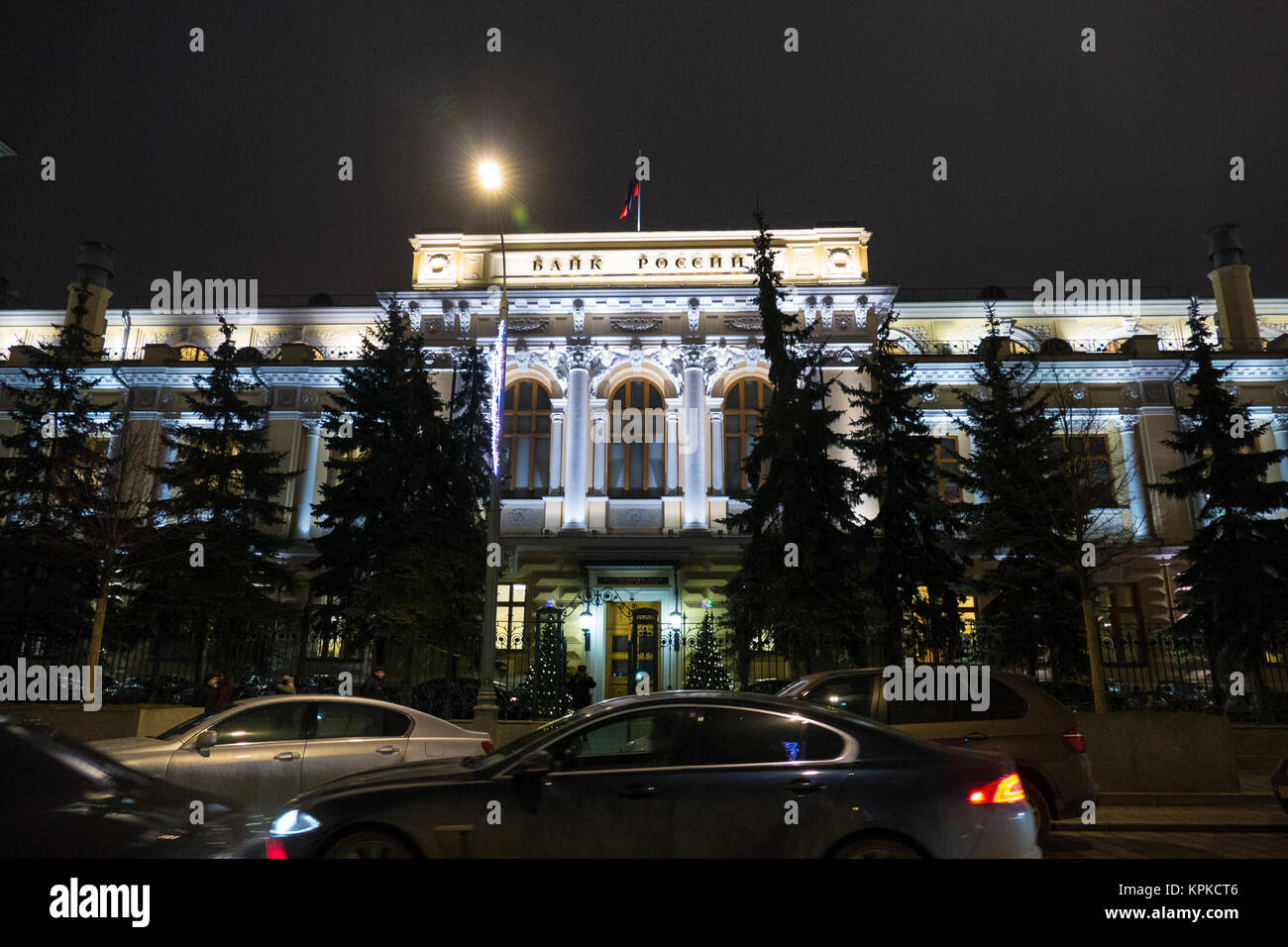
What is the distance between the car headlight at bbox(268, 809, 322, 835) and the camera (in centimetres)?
471

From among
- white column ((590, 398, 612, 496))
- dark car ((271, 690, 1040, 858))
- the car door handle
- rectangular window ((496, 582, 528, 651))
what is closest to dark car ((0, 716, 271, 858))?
dark car ((271, 690, 1040, 858))

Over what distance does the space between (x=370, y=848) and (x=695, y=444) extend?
23.3 meters

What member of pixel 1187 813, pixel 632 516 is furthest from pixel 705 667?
pixel 1187 813

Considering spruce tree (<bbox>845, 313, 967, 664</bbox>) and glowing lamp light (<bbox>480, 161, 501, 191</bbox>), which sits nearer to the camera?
glowing lamp light (<bbox>480, 161, 501, 191</bbox>)

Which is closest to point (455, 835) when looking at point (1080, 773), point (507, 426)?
point (1080, 773)

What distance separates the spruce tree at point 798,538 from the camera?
17766 millimetres

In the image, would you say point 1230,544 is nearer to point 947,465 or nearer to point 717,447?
point 947,465

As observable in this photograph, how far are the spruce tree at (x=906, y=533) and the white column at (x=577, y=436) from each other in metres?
9.78

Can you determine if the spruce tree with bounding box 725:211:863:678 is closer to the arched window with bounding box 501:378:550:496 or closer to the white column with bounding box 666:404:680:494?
the white column with bounding box 666:404:680:494

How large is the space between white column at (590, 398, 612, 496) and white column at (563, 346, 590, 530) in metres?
0.29

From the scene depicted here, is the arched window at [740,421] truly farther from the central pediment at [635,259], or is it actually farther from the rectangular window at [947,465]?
the rectangular window at [947,465]

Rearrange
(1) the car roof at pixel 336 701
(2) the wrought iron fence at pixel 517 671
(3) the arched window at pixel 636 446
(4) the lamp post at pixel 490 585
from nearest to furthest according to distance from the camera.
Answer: (1) the car roof at pixel 336 701 < (4) the lamp post at pixel 490 585 < (2) the wrought iron fence at pixel 517 671 < (3) the arched window at pixel 636 446

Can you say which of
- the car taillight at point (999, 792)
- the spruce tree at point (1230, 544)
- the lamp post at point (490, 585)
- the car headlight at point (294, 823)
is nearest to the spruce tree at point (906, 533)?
the spruce tree at point (1230, 544)

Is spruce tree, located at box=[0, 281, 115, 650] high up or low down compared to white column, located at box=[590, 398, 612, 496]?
down
